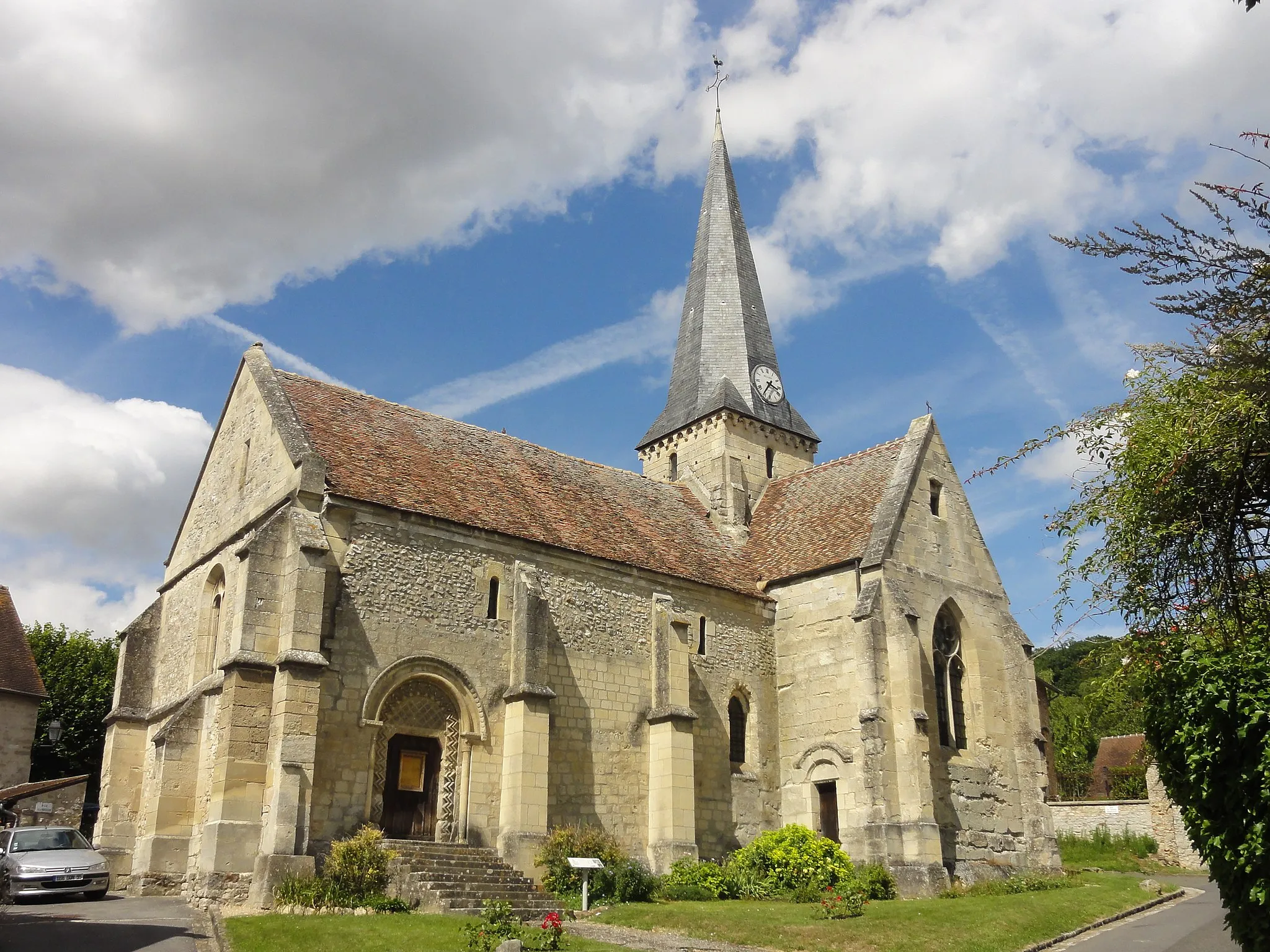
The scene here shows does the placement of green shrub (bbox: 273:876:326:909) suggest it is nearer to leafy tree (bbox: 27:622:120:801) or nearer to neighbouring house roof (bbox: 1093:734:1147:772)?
leafy tree (bbox: 27:622:120:801)

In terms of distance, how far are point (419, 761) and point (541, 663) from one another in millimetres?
2932

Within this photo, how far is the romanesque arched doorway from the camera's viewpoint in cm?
1942

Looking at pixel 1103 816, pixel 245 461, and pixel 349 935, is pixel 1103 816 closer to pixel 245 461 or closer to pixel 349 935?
pixel 349 935

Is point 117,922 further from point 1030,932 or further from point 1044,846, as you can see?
point 1044,846

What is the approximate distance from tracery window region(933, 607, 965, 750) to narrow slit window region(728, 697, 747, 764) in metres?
4.45

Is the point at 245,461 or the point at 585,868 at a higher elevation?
the point at 245,461

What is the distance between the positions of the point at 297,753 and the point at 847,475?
16.8 m

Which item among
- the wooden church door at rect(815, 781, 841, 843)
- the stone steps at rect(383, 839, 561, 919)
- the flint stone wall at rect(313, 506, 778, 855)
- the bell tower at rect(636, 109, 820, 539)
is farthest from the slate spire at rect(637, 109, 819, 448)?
the stone steps at rect(383, 839, 561, 919)

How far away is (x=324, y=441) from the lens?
70.5 ft

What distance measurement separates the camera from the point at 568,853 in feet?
64.2

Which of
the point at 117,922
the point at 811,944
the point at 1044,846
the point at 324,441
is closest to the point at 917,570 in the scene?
the point at 1044,846

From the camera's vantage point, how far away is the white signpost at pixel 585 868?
57.6 feet

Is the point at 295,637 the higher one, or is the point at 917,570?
the point at 917,570

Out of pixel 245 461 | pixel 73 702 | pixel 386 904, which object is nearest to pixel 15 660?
pixel 73 702
